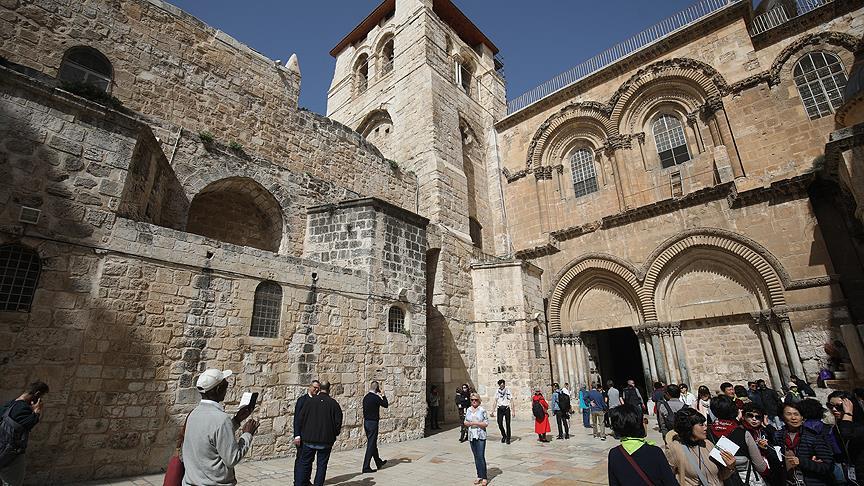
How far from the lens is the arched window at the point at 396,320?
29.9 feet

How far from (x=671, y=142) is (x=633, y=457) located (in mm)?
14135

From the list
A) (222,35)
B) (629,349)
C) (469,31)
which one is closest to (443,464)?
(222,35)

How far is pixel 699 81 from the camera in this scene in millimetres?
13023

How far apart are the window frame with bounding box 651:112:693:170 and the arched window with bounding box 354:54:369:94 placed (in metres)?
14.3

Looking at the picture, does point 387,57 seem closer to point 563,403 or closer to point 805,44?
point 805,44

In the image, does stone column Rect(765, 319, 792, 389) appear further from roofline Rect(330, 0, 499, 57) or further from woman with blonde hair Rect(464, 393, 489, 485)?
roofline Rect(330, 0, 499, 57)

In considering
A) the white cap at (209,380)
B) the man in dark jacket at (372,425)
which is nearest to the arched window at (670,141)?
the man in dark jacket at (372,425)

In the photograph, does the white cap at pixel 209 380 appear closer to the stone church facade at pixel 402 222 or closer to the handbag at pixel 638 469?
the handbag at pixel 638 469

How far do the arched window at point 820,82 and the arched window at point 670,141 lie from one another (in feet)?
10.0

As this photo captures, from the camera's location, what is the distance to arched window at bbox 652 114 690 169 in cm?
1333

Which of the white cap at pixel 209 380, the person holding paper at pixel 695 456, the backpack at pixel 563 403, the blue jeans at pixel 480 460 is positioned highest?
the white cap at pixel 209 380

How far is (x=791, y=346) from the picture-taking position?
996 centimetres

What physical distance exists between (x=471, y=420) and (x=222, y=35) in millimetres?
11500

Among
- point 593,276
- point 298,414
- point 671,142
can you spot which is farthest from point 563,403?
point 671,142
